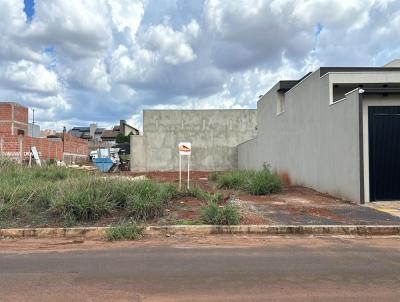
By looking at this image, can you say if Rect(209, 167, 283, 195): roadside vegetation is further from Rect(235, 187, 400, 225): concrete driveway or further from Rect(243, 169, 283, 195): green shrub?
Rect(235, 187, 400, 225): concrete driveway

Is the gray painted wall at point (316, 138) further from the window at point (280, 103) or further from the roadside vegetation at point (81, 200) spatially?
the roadside vegetation at point (81, 200)

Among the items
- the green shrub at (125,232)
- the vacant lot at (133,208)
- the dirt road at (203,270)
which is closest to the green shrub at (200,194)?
the vacant lot at (133,208)

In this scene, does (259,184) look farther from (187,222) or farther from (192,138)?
(192,138)

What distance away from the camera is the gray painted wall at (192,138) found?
39781 mm

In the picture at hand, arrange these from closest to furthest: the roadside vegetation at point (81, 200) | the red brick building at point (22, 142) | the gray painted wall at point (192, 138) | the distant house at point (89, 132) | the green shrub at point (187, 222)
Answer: the green shrub at point (187, 222), the roadside vegetation at point (81, 200), the red brick building at point (22, 142), the gray painted wall at point (192, 138), the distant house at point (89, 132)

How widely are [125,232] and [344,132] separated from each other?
30.3 ft

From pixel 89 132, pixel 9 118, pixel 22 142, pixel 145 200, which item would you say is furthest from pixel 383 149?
pixel 89 132

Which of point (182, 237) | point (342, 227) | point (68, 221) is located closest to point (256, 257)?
point (182, 237)

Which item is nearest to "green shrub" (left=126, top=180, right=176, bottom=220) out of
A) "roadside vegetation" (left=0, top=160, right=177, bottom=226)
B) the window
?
"roadside vegetation" (left=0, top=160, right=177, bottom=226)

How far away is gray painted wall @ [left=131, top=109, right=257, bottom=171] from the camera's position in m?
39.8

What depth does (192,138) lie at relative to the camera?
131 feet

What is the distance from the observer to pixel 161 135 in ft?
131

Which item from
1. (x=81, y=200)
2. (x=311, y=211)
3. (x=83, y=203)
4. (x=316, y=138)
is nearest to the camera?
(x=83, y=203)

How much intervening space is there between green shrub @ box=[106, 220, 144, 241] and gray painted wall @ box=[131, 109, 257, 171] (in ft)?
96.8
